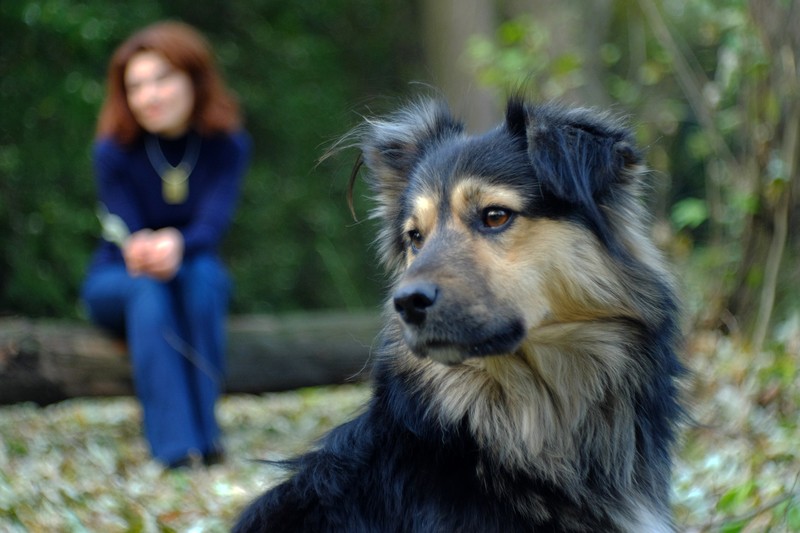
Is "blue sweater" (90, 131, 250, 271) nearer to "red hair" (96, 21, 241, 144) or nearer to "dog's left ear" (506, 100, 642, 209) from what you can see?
"red hair" (96, 21, 241, 144)

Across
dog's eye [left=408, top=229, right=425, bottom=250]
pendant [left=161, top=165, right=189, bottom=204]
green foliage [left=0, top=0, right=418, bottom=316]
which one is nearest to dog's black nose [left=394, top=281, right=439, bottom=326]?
dog's eye [left=408, top=229, right=425, bottom=250]

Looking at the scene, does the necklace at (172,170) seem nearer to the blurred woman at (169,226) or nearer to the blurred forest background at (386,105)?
the blurred woman at (169,226)

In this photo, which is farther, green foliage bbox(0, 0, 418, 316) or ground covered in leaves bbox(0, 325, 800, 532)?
green foliage bbox(0, 0, 418, 316)

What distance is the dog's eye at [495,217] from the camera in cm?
338

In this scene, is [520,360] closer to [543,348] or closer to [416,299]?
[543,348]

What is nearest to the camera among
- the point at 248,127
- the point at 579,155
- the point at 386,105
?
the point at 579,155

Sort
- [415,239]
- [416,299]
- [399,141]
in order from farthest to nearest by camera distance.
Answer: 1. [399,141]
2. [415,239]
3. [416,299]

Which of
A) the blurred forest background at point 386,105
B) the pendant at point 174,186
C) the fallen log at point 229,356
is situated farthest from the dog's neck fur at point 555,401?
the pendant at point 174,186

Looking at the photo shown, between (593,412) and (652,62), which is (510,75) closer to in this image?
(652,62)

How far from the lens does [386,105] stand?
21.2ft

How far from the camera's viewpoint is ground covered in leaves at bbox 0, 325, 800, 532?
4262 millimetres

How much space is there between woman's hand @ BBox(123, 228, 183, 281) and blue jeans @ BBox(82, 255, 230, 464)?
6 cm

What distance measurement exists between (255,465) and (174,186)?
1.98 meters

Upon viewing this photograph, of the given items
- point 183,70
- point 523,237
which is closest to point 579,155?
point 523,237
